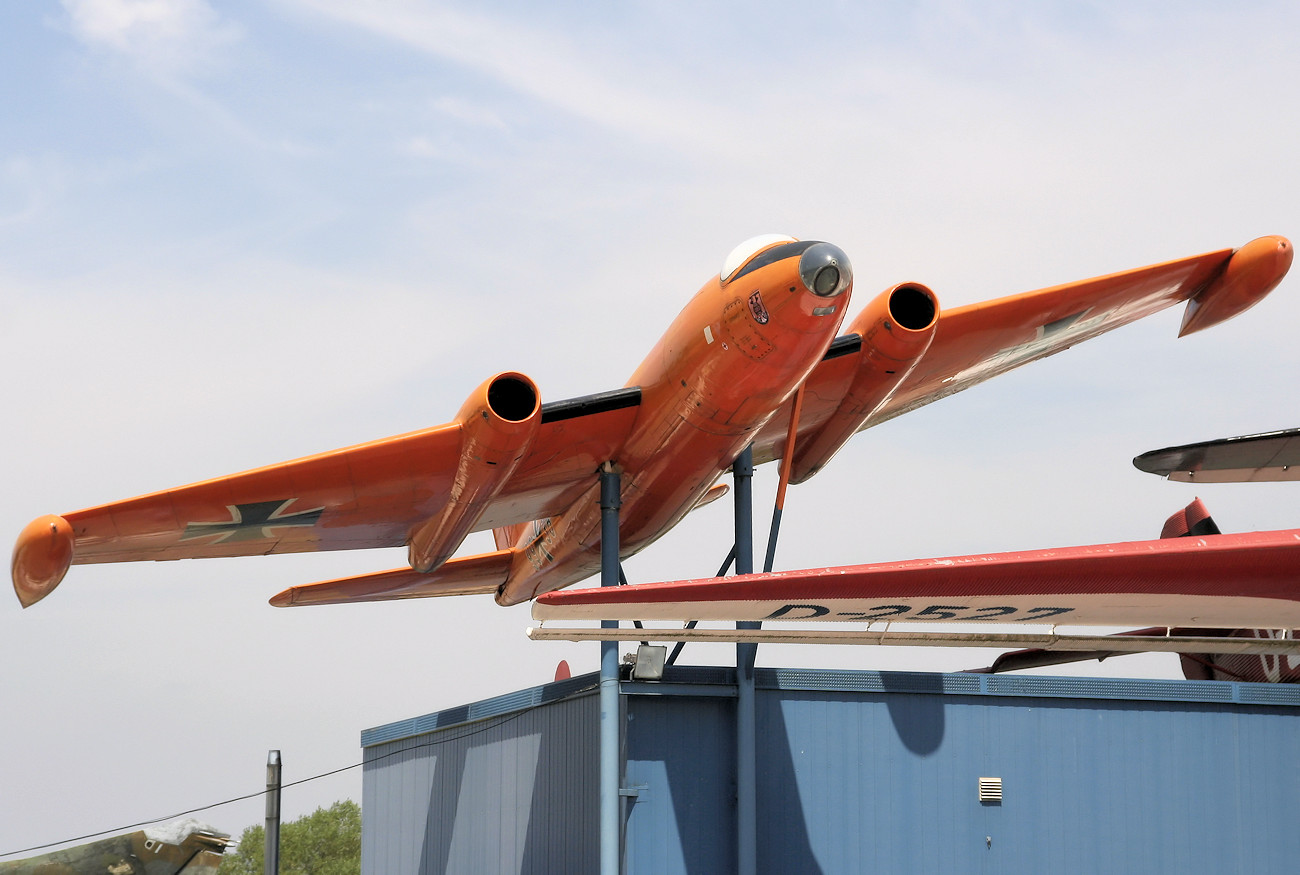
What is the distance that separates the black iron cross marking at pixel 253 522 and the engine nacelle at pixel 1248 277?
11904 mm

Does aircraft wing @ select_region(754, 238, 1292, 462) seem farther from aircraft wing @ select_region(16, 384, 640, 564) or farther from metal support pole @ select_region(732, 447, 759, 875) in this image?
aircraft wing @ select_region(16, 384, 640, 564)

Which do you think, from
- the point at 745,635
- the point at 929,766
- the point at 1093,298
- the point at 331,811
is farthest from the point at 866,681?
the point at 331,811

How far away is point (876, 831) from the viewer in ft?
50.5

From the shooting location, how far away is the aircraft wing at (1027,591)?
18.5 ft

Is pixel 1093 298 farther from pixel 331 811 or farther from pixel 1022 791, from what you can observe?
pixel 331 811

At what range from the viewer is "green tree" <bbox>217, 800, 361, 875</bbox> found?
69.4m

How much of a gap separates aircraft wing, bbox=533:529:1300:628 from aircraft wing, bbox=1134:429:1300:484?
25.8 feet

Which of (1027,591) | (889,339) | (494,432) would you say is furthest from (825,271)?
(1027,591)

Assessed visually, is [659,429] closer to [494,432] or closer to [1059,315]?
[494,432]

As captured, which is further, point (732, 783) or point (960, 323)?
point (960, 323)

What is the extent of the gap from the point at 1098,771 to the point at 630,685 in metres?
5.71

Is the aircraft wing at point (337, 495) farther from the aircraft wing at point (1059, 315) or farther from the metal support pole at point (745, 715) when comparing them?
the aircraft wing at point (1059, 315)

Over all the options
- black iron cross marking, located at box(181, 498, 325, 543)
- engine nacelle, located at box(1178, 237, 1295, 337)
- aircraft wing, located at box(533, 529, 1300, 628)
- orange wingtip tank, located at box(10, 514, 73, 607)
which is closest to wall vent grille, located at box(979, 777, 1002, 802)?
engine nacelle, located at box(1178, 237, 1295, 337)

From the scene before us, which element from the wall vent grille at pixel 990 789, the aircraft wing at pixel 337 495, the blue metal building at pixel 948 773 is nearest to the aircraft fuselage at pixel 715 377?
the aircraft wing at pixel 337 495
